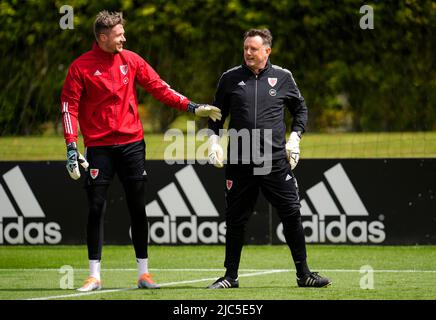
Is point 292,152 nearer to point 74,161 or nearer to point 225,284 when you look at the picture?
point 225,284

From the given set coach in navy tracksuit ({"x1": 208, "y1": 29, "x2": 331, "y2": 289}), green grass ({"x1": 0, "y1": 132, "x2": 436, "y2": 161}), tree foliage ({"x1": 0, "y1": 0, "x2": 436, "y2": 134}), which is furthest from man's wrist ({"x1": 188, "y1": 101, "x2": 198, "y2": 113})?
tree foliage ({"x1": 0, "y1": 0, "x2": 436, "y2": 134})

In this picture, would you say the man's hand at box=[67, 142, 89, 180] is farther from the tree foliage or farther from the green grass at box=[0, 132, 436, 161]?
the tree foliage

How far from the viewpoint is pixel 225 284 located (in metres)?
8.89

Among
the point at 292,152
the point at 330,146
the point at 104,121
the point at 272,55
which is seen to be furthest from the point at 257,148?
the point at 272,55

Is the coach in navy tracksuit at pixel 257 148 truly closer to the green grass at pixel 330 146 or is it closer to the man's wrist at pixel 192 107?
the man's wrist at pixel 192 107

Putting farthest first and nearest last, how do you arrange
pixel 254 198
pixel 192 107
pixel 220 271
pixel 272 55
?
pixel 272 55
pixel 220 271
pixel 192 107
pixel 254 198

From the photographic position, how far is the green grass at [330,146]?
13.5 m

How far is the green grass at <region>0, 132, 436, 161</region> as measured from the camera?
531 inches

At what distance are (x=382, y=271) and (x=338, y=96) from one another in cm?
397

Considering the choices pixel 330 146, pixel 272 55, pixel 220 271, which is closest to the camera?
pixel 220 271

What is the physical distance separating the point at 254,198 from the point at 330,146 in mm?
4822

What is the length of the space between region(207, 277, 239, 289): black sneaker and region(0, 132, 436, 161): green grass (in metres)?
4.80

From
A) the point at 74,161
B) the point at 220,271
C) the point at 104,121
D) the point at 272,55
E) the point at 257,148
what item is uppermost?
the point at 272,55

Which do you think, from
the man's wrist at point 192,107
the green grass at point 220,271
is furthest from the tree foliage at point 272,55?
the man's wrist at point 192,107
